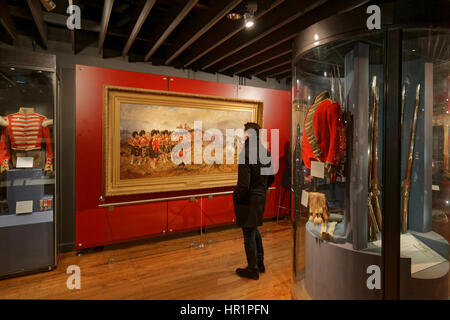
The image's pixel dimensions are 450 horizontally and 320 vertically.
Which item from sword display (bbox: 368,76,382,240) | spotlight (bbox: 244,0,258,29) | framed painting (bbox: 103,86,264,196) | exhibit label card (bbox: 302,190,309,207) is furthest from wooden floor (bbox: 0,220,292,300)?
spotlight (bbox: 244,0,258,29)

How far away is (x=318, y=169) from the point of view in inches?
82.7

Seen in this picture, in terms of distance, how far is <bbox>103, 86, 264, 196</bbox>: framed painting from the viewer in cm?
343

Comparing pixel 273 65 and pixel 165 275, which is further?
pixel 273 65

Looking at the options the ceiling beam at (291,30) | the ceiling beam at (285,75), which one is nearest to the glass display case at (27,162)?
the ceiling beam at (291,30)

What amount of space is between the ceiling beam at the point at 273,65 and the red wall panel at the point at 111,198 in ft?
2.69

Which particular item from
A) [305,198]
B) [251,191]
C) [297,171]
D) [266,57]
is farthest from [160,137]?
[305,198]

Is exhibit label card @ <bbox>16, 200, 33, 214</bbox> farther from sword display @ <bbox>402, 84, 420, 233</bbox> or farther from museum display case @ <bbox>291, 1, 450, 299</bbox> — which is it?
sword display @ <bbox>402, 84, 420, 233</bbox>

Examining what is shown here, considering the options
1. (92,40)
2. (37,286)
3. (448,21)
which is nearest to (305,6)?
(448,21)

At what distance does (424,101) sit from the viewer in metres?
2.01

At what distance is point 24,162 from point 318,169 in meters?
3.21

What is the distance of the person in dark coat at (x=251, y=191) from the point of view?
2.59 meters

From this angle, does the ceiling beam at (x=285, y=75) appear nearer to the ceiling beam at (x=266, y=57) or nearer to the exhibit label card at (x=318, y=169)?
the ceiling beam at (x=266, y=57)

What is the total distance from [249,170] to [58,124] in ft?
7.84

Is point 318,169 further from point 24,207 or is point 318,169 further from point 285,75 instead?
point 285,75
